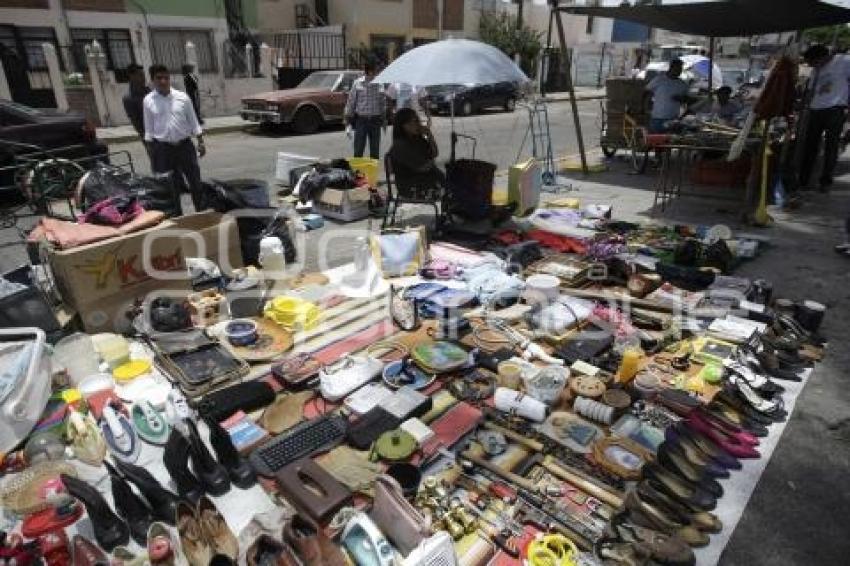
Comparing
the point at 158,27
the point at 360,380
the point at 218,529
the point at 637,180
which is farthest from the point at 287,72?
the point at 218,529

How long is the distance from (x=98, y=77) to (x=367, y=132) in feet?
36.1

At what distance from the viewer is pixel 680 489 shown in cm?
280

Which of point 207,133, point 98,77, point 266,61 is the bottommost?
point 207,133

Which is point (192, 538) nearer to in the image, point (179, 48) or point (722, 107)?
point (722, 107)

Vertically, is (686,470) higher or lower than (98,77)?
lower

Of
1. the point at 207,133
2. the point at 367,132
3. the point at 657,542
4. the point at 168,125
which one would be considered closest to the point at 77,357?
the point at 168,125

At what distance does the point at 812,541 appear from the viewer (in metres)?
2.63

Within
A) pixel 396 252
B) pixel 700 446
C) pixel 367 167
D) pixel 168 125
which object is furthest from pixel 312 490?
pixel 367 167

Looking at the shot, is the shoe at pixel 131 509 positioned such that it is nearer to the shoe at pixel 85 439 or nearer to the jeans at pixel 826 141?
the shoe at pixel 85 439

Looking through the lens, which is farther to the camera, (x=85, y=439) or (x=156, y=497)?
(x=85, y=439)

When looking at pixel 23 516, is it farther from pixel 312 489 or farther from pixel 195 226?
pixel 195 226

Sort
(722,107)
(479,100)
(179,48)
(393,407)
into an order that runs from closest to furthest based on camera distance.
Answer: (393,407)
(722,107)
(179,48)
(479,100)

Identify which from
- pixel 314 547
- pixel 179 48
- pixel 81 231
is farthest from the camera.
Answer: pixel 179 48

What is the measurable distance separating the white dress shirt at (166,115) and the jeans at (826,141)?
371 inches
